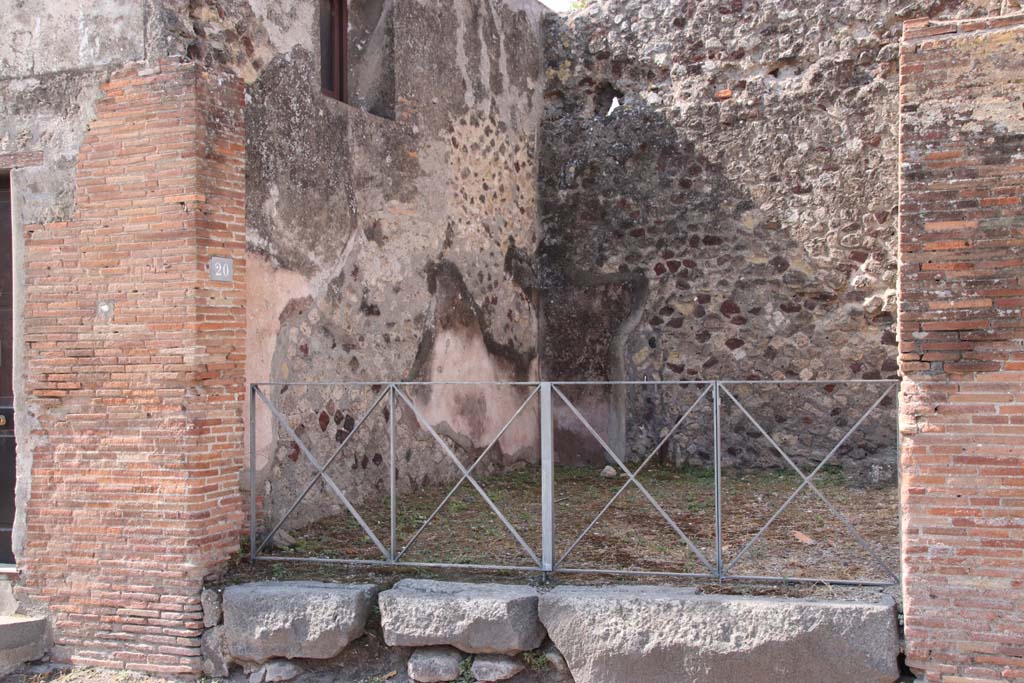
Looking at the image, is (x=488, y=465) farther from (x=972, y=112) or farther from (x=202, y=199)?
(x=972, y=112)

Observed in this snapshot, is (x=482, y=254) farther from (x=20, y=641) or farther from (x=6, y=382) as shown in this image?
(x=20, y=641)

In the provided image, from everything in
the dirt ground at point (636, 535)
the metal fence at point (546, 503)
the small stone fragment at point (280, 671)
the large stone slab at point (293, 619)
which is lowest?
the small stone fragment at point (280, 671)

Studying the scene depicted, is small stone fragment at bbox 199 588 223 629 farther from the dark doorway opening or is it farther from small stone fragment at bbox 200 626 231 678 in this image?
the dark doorway opening

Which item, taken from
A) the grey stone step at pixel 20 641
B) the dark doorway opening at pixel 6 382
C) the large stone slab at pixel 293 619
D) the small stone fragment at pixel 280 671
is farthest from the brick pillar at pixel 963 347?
the dark doorway opening at pixel 6 382

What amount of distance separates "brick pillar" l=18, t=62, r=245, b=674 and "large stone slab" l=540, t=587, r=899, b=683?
2149 millimetres

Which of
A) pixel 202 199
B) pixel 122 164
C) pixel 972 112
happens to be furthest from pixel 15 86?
pixel 972 112

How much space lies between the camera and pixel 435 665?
17.1 feet

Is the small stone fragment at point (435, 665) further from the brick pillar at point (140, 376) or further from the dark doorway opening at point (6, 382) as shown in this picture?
the dark doorway opening at point (6, 382)

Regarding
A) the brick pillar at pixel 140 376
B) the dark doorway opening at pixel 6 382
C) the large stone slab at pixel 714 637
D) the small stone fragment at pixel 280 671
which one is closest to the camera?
the large stone slab at pixel 714 637

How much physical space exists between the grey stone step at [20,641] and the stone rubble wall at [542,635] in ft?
3.57

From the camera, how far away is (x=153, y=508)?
559 cm

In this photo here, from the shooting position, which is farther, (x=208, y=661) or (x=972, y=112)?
(x=208, y=661)

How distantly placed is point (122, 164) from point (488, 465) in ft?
13.6

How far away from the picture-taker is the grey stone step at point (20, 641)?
5598 mm
